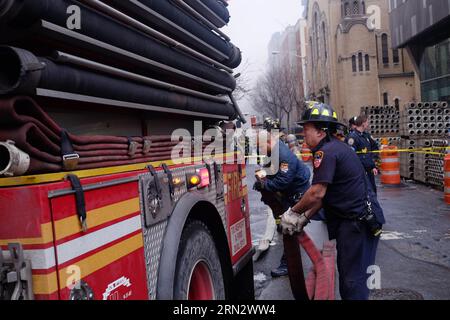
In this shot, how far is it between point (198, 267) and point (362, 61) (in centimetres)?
5065

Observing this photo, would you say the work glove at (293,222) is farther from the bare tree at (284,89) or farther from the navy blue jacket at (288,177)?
the bare tree at (284,89)

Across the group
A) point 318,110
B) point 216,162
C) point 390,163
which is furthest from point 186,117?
point 390,163

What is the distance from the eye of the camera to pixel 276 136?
20.0ft

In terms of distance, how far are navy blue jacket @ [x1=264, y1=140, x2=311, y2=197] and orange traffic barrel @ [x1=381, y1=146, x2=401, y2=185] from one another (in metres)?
9.17

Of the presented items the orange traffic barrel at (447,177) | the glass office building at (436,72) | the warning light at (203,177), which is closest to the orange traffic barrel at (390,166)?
the orange traffic barrel at (447,177)

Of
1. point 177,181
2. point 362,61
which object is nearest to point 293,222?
point 177,181

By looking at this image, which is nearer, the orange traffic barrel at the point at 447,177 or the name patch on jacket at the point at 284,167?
the name patch on jacket at the point at 284,167

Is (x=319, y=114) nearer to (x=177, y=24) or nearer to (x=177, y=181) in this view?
(x=177, y=24)

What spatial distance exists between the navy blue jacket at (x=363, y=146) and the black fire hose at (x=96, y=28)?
5.31 metres

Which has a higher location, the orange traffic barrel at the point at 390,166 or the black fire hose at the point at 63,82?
the black fire hose at the point at 63,82

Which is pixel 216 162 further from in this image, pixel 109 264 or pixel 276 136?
pixel 276 136

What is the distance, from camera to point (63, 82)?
2.21m

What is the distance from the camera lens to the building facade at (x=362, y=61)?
49.7 meters

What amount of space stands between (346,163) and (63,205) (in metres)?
2.58
